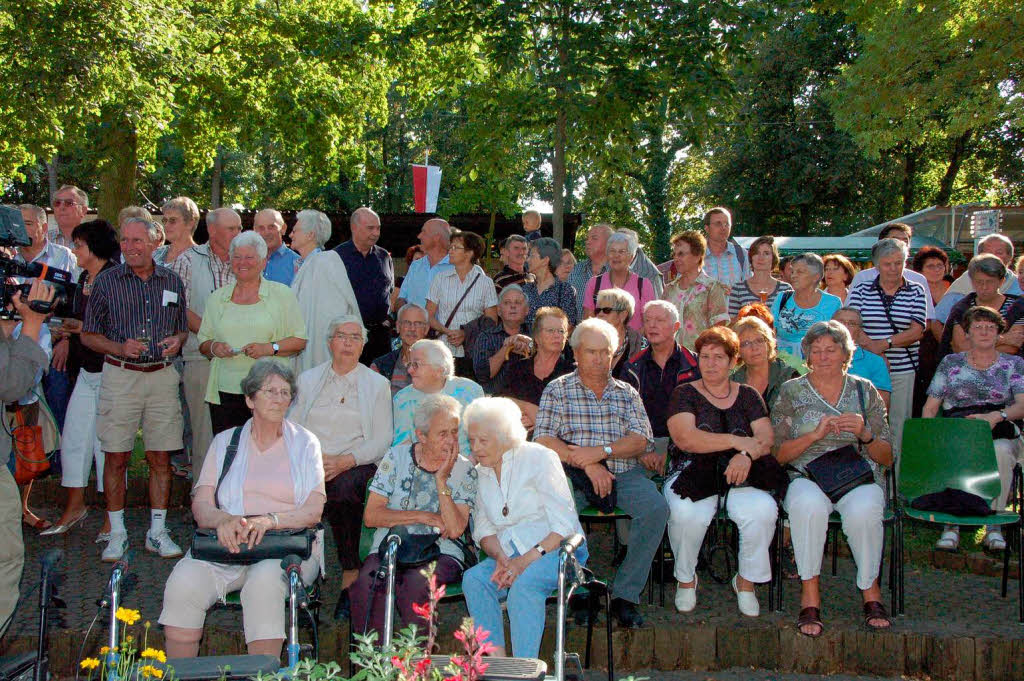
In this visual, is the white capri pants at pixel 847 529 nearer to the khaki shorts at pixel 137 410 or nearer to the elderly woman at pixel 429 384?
the elderly woman at pixel 429 384

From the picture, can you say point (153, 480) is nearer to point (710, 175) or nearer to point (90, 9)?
point (90, 9)

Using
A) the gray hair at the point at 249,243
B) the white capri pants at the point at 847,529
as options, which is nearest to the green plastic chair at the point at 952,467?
the white capri pants at the point at 847,529

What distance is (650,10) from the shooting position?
8250mm

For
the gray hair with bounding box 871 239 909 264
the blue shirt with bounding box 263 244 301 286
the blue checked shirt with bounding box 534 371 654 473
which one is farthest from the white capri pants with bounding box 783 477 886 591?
the blue shirt with bounding box 263 244 301 286

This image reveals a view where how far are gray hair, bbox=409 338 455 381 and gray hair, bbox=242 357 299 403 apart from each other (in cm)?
86

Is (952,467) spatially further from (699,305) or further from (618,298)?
(618,298)

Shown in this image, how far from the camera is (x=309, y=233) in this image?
7004 millimetres

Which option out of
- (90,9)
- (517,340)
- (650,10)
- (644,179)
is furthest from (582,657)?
(644,179)

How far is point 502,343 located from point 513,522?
6.66 feet

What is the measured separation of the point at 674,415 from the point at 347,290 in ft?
8.32

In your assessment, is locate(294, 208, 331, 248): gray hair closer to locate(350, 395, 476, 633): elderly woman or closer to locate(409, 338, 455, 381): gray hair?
locate(409, 338, 455, 381): gray hair

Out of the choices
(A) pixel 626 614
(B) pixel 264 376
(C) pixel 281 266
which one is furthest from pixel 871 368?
(C) pixel 281 266

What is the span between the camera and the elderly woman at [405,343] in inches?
231

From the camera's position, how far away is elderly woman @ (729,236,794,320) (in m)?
6.82
